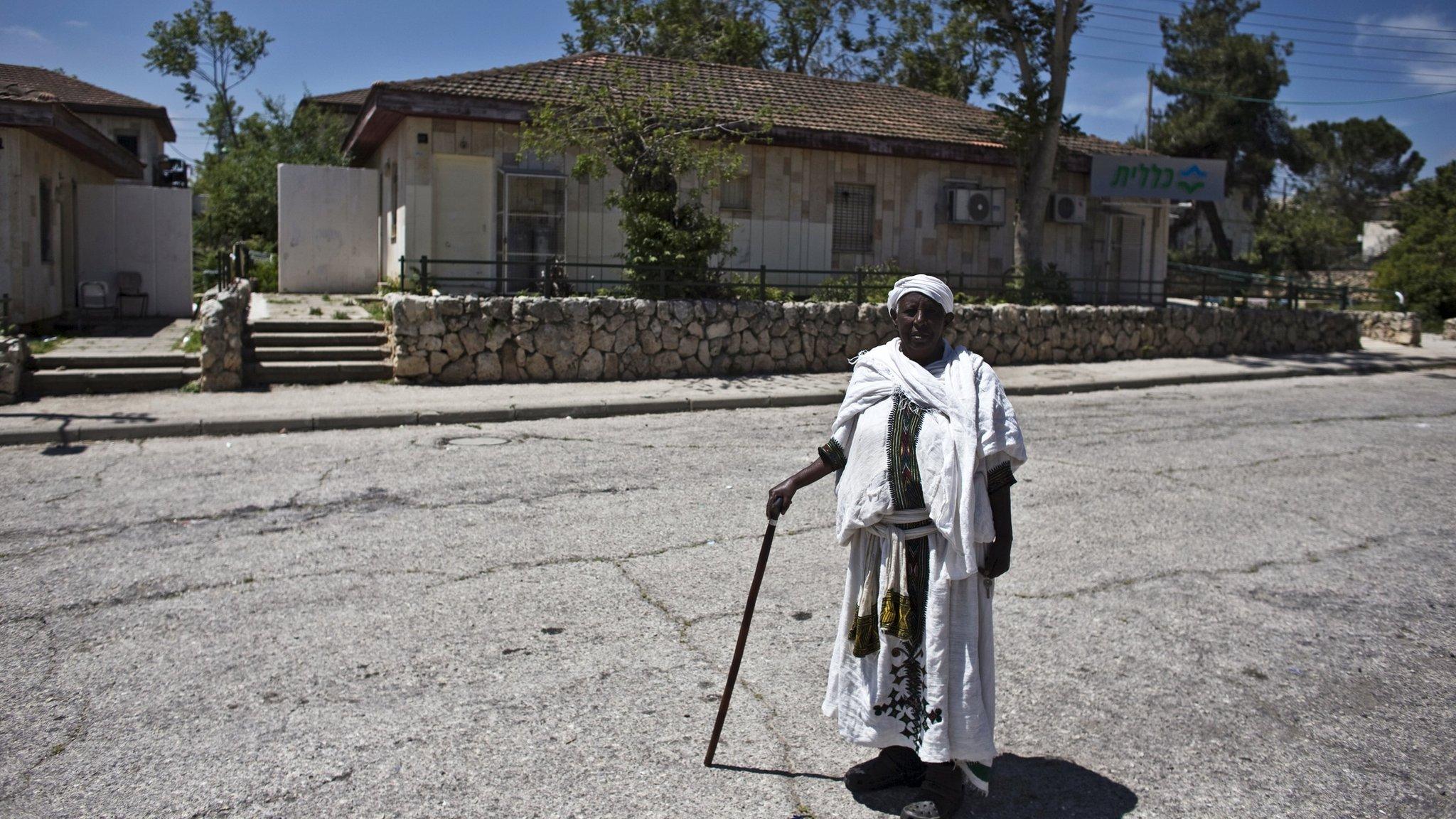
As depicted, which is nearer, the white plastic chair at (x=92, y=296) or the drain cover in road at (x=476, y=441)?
the drain cover in road at (x=476, y=441)

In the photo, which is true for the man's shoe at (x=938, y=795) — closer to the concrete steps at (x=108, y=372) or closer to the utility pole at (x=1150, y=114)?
the concrete steps at (x=108, y=372)

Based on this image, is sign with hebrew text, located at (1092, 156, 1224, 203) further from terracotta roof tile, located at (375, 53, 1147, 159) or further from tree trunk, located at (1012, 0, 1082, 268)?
tree trunk, located at (1012, 0, 1082, 268)

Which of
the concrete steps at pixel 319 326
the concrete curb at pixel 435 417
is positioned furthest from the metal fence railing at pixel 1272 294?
the concrete steps at pixel 319 326

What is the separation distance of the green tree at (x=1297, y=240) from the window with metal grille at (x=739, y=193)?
26.9 meters

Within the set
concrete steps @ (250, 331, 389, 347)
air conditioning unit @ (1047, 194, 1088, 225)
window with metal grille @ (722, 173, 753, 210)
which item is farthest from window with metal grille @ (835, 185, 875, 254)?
concrete steps @ (250, 331, 389, 347)

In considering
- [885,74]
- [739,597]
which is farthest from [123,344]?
[885,74]

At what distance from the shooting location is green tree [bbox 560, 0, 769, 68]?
32.2 meters

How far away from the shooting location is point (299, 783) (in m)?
3.68

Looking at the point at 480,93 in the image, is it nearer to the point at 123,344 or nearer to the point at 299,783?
the point at 123,344

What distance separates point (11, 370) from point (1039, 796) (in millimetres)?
11346

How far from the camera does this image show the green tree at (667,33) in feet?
106

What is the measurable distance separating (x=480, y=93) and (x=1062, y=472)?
1177 cm

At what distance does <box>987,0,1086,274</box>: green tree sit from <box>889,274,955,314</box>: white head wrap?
1714 centimetres

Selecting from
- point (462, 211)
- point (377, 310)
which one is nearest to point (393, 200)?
point (462, 211)
